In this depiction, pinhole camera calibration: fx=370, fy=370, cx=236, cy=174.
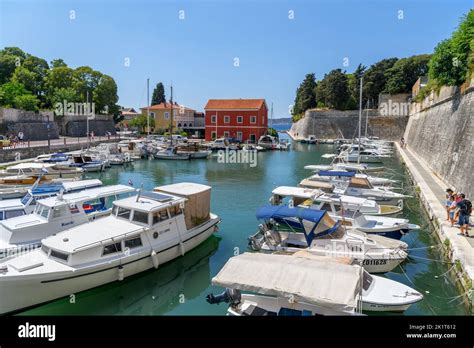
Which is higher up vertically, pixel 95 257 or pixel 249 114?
pixel 249 114

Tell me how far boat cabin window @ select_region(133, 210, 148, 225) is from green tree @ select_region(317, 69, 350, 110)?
2930 inches

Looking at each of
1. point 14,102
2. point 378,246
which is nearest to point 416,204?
point 378,246

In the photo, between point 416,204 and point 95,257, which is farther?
point 416,204

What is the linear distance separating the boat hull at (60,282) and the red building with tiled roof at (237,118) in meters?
55.4

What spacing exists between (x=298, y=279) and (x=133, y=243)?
620 centimetres

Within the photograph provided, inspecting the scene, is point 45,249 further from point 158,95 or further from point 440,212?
point 158,95

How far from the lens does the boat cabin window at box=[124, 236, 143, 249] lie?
39.3 feet

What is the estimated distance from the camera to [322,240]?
42.8ft

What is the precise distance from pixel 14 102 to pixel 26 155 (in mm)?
20343

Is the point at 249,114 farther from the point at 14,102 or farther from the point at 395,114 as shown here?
the point at 14,102

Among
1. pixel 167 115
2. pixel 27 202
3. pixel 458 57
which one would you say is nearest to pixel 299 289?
pixel 27 202

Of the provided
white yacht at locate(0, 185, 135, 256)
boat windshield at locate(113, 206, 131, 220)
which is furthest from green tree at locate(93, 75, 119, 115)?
boat windshield at locate(113, 206, 131, 220)

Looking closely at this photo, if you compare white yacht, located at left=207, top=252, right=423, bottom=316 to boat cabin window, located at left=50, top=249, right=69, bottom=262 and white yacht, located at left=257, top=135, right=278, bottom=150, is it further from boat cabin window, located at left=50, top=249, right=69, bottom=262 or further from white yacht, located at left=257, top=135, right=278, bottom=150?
white yacht, located at left=257, top=135, right=278, bottom=150

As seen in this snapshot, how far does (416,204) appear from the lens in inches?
845
